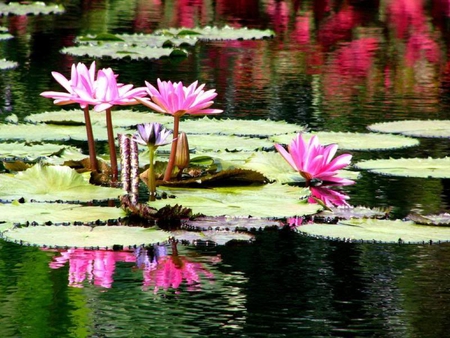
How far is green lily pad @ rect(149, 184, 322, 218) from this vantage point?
307cm

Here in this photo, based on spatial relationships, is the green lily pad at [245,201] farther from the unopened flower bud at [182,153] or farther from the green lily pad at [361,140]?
the green lily pad at [361,140]

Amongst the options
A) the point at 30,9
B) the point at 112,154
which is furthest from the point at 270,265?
the point at 30,9

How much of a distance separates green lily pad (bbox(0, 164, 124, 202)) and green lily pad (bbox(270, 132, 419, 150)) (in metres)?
1.05

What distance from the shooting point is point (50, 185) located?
10.7 ft

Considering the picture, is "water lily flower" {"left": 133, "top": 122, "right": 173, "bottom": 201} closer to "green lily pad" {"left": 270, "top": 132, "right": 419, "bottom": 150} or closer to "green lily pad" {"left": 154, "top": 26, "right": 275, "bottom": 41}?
"green lily pad" {"left": 270, "top": 132, "right": 419, "bottom": 150}

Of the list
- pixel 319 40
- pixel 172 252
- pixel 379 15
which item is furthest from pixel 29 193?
pixel 379 15

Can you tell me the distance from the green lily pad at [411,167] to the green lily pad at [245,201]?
0.47 metres

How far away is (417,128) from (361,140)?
0.40 metres

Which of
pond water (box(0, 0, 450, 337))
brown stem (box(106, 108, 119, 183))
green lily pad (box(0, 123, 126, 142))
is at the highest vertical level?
brown stem (box(106, 108, 119, 183))

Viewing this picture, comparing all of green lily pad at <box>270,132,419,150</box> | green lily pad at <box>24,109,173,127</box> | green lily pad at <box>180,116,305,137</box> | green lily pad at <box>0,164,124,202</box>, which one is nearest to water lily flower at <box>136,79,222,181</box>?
green lily pad at <box>0,164,124,202</box>

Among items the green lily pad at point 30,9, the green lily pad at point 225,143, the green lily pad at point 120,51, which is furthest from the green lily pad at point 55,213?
the green lily pad at point 30,9

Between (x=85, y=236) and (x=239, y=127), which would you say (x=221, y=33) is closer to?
(x=239, y=127)

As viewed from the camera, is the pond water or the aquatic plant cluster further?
the aquatic plant cluster

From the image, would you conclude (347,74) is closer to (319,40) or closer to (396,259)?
(319,40)
